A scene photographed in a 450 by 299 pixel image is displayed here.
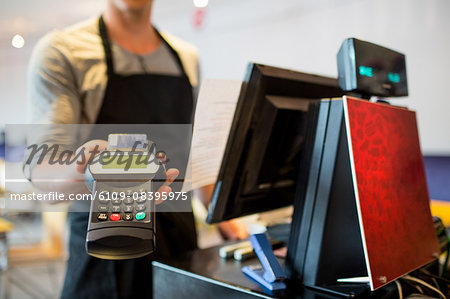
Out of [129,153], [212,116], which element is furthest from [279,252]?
[129,153]

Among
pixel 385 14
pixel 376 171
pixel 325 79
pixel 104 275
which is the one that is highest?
pixel 385 14

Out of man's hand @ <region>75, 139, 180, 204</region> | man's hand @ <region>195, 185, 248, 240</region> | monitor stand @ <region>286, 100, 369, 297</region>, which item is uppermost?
man's hand @ <region>75, 139, 180, 204</region>

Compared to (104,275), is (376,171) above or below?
above

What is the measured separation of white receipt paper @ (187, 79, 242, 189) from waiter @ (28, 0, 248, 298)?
0.26 metres

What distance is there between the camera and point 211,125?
606 mm

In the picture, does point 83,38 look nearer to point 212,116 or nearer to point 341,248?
point 212,116

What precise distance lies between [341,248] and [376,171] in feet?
0.42

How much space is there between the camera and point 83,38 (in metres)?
0.84

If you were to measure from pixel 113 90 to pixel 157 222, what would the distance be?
31 centimetres

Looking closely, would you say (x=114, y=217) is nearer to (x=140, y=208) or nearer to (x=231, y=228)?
(x=140, y=208)

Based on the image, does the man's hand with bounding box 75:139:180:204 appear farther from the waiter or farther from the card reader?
the waiter

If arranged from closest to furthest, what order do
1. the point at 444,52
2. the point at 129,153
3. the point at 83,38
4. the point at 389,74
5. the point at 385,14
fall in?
the point at 129,153, the point at 389,74, the point at 83,38, the point at 444,52, the point at 385,14

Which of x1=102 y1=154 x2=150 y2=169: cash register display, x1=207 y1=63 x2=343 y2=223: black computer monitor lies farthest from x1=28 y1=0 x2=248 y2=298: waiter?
x1=102 y1=154 x2=150 y2=169: cash register display

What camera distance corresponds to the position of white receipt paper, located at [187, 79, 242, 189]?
58 centimetres
